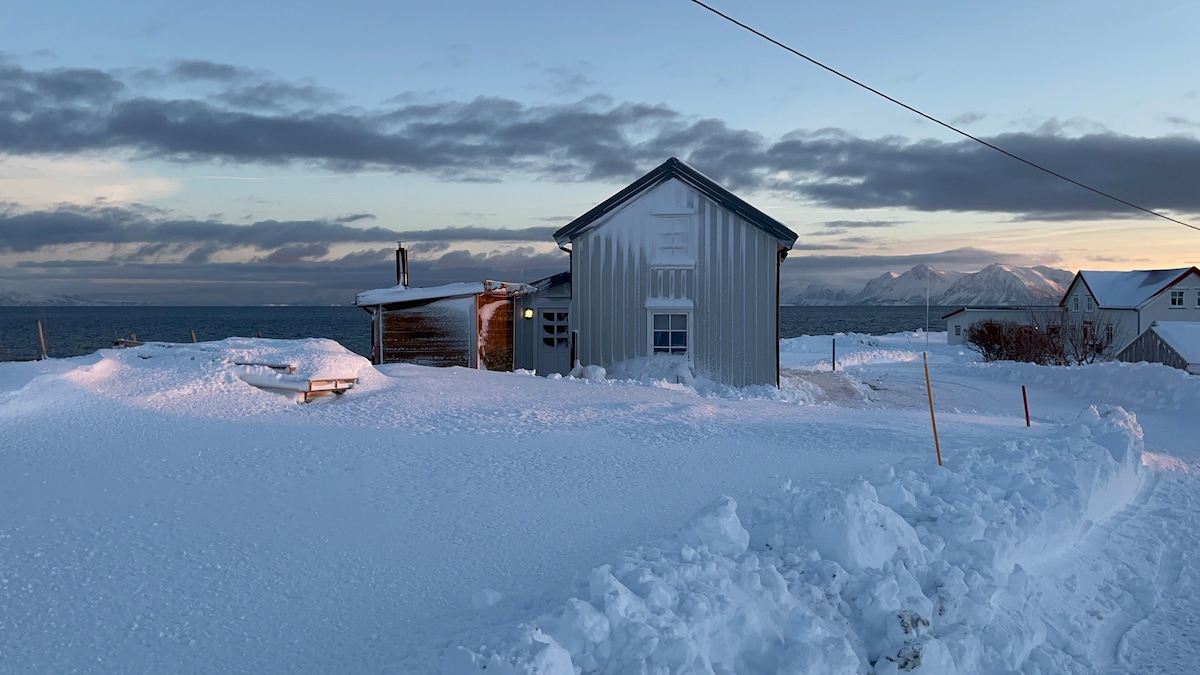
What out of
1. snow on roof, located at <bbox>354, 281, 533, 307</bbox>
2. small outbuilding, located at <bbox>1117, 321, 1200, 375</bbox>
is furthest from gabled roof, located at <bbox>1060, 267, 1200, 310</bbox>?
snow on roof, located at <bbox>354, 281, 533, 307</bbox>

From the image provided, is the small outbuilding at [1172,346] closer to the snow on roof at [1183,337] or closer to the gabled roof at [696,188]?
the snow on roof at [1183,337]

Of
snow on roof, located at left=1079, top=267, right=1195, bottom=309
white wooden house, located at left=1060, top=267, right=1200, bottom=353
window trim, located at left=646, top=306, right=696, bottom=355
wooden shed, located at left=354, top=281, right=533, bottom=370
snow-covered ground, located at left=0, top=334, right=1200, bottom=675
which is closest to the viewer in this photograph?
snow-covered ground, located at left=0, top=334, right=1200, bottom=675

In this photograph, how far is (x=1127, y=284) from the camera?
53688 millimetres

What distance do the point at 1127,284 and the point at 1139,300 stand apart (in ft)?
13.4

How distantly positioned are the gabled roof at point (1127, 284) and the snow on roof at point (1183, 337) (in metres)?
27.2

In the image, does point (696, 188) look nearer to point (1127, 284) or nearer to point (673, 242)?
point (673, 242)

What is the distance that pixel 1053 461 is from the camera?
33.1 feet

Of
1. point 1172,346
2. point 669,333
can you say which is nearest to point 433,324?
point 669,333

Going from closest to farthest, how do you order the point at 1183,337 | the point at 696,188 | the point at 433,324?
the point at 696,188
the point at 433,324
the point at 1183,337

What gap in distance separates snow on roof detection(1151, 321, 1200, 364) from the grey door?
19636 millimetres

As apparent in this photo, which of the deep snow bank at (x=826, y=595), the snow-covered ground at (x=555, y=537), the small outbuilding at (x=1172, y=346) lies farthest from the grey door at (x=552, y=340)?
the small outbuilding at (x=1172, y=346)

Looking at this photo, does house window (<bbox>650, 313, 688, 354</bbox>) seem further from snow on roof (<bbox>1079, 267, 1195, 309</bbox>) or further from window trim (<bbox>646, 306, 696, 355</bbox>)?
snow on roof (<bbox>1079, 267, 1195, 309</bbox>)

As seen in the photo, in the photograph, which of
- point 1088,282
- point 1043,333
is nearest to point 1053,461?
point 1043,333

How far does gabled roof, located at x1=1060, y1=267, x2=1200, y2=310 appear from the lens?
49.7 meters
